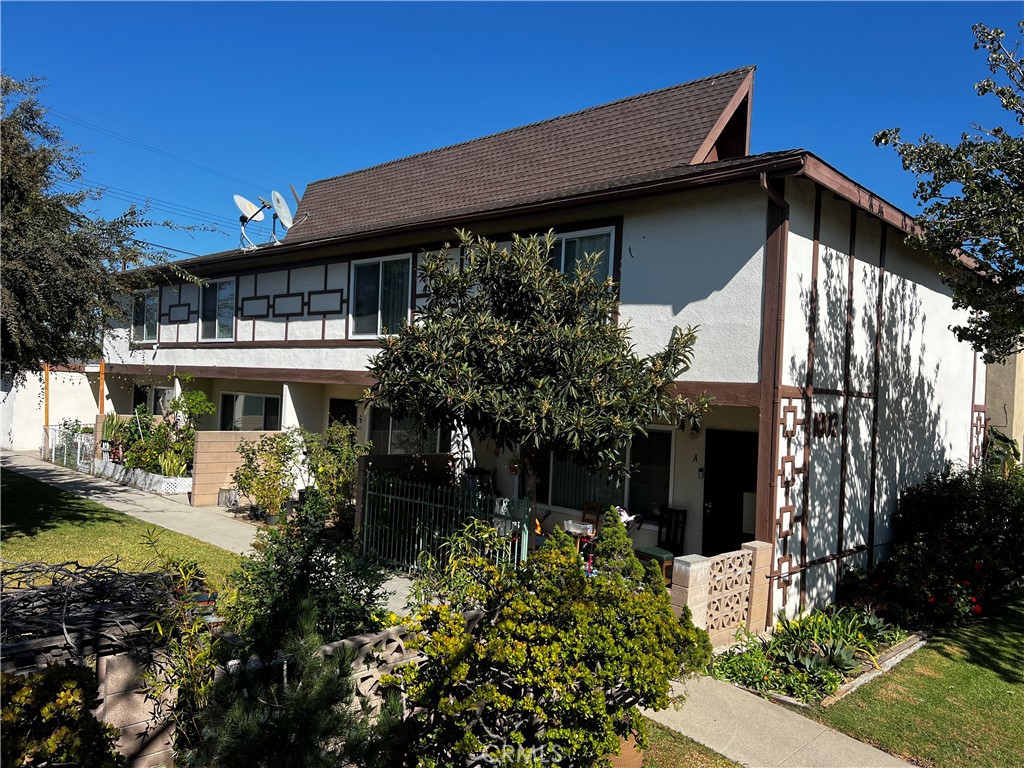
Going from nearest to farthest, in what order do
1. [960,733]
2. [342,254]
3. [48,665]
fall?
1. [48,665]
2. [960,733]
3. [342,254]

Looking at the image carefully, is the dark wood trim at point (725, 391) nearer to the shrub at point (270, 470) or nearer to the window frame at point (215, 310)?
the shrub at point (270, 470)

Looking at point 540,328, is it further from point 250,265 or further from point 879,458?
point 250,265

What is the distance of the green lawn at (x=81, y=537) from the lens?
31.0ft

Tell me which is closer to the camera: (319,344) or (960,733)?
(960,733)

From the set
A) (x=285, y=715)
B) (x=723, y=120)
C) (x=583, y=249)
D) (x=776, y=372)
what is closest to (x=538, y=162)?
(x=723, y=120)

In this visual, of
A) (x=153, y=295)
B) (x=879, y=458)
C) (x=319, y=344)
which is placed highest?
(x=153, y=295)

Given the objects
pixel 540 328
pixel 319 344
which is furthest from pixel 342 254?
pixel 540 328

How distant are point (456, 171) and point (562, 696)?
13198 millimetres

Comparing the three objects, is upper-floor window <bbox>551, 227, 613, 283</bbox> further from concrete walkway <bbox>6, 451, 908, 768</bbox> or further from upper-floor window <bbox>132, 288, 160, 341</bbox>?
upper-floor window <bbox>132, 288, 160, 341</bbox>

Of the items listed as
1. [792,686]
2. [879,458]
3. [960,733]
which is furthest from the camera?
[879,458]

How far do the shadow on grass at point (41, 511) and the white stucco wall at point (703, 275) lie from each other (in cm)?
962

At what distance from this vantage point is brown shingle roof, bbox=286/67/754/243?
11.4 m

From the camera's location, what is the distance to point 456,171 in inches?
602

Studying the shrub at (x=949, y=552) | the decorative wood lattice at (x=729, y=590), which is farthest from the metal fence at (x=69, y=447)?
the shrub at (x=949, y=552)
